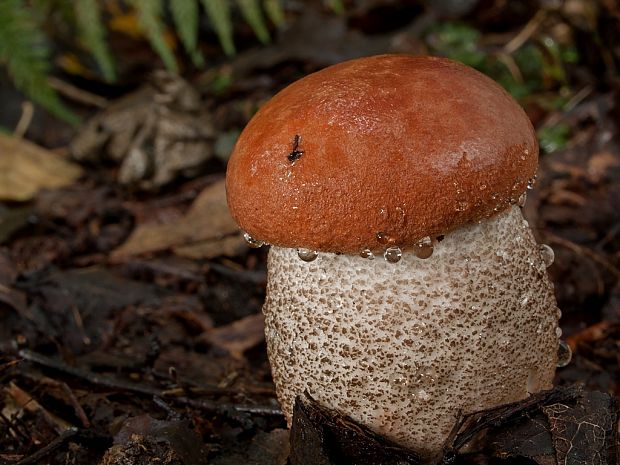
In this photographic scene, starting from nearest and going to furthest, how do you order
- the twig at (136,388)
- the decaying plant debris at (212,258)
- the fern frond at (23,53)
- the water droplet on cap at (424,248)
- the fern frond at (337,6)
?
the water droplet on cap at (424,248) → the decaying plant debris at (212,258) → the twig at (136,388) → the fern frond at (23,53) → the fern frond at (337,6)

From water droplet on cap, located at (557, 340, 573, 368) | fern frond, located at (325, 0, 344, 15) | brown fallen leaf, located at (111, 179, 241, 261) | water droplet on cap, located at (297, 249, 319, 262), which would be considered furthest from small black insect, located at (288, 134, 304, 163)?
fern frond, located at (325, 0, 344, 15)

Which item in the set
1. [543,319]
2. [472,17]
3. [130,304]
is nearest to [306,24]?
[472,17]

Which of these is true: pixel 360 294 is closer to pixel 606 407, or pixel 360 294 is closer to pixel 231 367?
pixel 606 407

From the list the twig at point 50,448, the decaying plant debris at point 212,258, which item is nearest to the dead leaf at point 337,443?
the decaying plant debris at point 212,258

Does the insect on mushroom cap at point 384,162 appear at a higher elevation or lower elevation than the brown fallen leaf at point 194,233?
higher

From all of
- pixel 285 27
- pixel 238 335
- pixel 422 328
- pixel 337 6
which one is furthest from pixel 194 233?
pixel 285 27

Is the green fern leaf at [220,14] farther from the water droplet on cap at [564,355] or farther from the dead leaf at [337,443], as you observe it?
the dead leaf at [337,443]

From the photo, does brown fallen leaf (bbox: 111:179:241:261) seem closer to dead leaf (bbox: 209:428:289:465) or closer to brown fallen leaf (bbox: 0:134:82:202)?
brown fallen leaf (bbox: 0:134:82:202)
